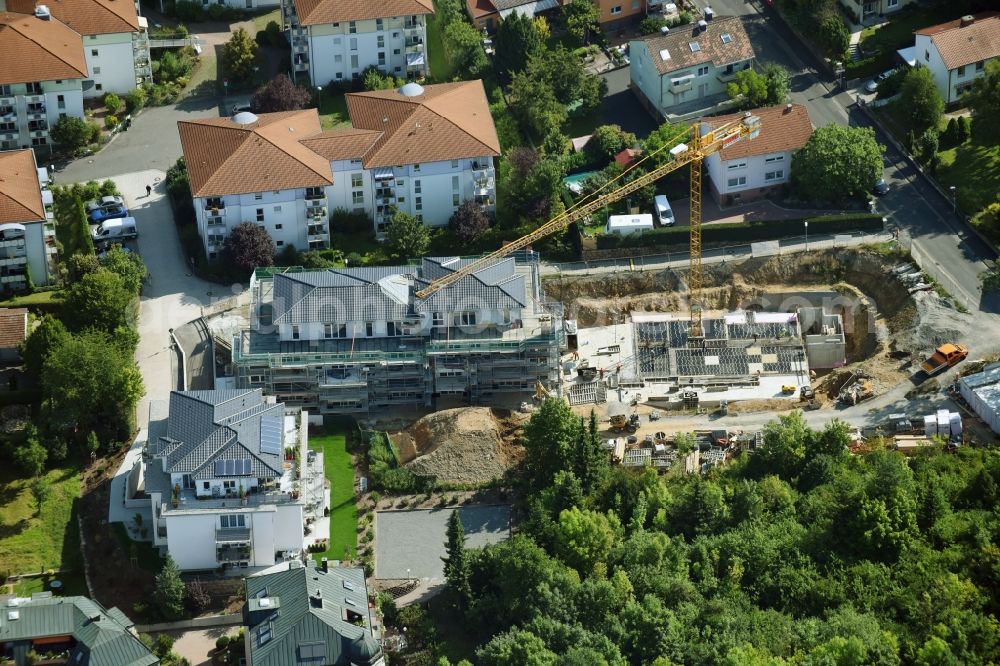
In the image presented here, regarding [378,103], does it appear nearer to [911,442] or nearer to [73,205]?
[73,205]

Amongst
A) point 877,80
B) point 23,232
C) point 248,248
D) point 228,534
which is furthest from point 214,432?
point 877,80

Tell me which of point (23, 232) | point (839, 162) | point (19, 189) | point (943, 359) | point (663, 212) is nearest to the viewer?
point (943, 359)

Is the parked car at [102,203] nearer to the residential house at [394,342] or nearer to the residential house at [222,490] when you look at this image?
the residential house at [394,342]

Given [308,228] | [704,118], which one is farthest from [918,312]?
[308,228]

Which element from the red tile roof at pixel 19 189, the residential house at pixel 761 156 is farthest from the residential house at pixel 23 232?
the residential house at pixel 761 156

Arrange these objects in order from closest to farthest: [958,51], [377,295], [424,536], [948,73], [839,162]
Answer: [424,536] < [377,295] < [839,162] < [948,73] < [958,51]

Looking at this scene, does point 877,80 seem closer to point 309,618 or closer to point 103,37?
point 103,37

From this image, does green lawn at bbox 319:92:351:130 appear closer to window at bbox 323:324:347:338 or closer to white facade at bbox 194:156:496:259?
white facade at bbox 194:156:496:259
